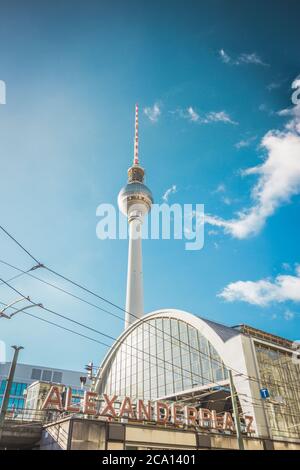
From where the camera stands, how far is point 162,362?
43.8 m

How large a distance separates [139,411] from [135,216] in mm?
74047

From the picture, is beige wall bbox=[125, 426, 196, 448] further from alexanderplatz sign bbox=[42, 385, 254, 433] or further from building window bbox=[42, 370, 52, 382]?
building window bbox=[42, 370, 52, 382]

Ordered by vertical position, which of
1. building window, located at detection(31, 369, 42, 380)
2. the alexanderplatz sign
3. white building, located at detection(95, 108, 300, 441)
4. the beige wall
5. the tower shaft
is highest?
the tower shaft

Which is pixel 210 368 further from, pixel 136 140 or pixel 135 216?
pixel 136 140

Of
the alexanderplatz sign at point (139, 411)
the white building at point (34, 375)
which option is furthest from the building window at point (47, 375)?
the alexanderplatz sign at point (139, 411)

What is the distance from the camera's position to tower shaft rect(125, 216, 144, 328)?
265ft

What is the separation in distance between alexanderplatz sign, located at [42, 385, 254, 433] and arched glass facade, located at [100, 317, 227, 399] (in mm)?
5684

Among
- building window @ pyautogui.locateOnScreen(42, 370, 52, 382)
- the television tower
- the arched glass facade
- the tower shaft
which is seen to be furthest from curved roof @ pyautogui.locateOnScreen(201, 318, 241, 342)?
building window @ pyautogui.locateOnScreen(42, 370, 52, 382)

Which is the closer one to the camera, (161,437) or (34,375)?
(161,437)

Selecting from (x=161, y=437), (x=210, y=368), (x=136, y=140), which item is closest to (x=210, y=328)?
(x=210, y=368)

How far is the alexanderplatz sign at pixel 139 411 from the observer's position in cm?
2506

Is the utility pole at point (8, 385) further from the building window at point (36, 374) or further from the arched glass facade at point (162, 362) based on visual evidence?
the building window at point (36, 374)
